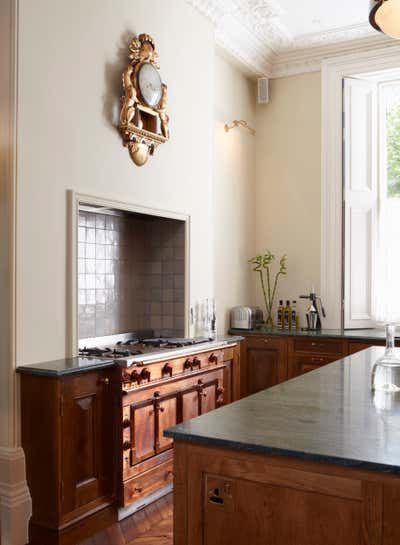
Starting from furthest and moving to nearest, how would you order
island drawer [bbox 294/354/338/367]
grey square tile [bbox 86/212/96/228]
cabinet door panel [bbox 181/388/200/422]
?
1. island drawer [bbox 294/354/338/367]
2. grey square tile [bbox 86/212/96/228]
3. cabinet door panel [bbox 181/388/200/422]

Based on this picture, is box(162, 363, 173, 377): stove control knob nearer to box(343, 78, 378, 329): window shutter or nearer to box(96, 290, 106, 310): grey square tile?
box(96, 290, 106, 310): grey square tile

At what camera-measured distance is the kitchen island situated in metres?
1.49

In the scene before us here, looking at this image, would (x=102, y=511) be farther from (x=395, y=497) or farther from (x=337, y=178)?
(x=337, y=178)

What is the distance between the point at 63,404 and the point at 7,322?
1.63 ft

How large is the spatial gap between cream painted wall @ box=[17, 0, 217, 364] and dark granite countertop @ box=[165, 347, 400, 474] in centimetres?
142

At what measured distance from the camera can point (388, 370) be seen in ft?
7.63

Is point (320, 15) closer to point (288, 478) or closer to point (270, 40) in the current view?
point (270, 40)

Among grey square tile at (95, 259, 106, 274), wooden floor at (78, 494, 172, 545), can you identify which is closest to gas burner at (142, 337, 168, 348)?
grey square tile at (95, 259, 106, 274)

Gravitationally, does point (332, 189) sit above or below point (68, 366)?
above

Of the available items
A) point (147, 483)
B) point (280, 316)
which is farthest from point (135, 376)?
point (280, 316)

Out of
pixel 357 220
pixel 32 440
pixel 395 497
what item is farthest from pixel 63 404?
pixel 357 220

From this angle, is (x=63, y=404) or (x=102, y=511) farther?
(x=102, y=511)

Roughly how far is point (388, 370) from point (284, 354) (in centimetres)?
298

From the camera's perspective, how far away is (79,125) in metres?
3.42
